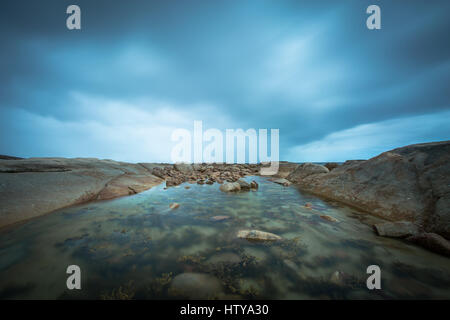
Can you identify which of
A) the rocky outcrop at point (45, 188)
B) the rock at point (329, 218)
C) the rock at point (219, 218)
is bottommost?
the rock at point (219, 218)

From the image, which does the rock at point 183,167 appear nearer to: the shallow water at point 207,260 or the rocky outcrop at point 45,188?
the rocky outcrop at point 45,188

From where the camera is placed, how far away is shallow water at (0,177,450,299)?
1.44 metres

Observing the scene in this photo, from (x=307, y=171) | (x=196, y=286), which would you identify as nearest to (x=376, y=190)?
(x=307, y=171)

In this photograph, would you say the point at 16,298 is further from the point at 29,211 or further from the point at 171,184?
the point at 171,184

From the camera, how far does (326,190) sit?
5.57 metres

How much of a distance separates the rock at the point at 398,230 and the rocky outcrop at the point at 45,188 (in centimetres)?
726

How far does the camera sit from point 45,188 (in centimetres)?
402

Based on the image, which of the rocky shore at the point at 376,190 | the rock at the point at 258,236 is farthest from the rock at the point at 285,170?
the rock at the point at 258,236

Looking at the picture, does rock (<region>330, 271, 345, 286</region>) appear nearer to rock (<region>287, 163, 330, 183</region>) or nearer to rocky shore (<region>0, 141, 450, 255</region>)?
rocky shore (<region>0, 141, 450, 255</region>)

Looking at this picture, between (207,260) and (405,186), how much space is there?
5.07 m

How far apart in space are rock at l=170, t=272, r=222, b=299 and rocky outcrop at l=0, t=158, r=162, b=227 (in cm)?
400

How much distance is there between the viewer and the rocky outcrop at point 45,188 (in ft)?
10.3
